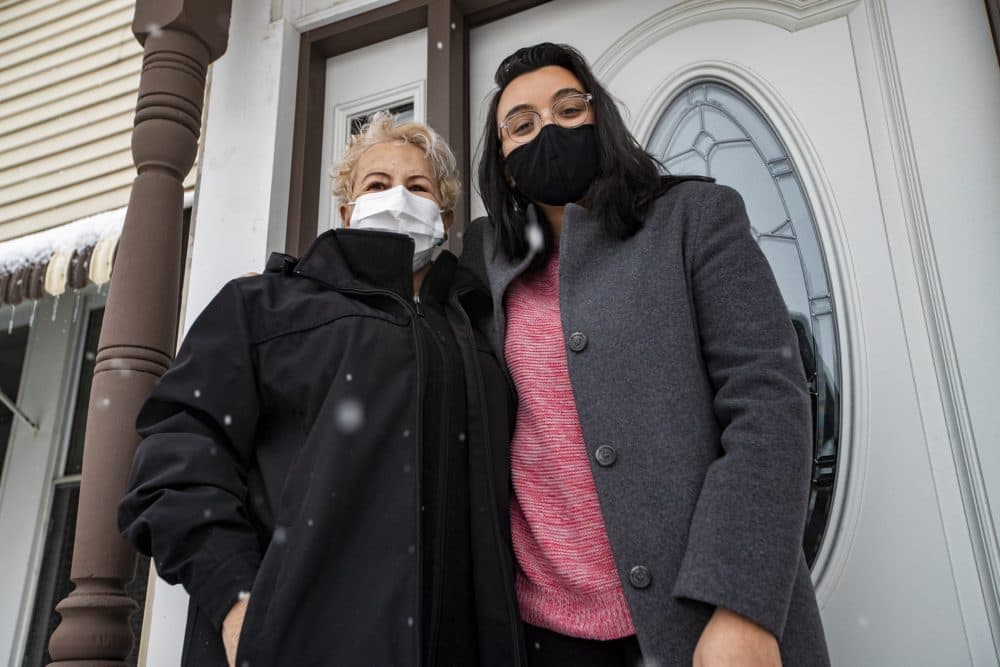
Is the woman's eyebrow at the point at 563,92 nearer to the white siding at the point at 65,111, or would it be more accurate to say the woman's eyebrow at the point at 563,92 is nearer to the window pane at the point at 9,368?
the white siding at the point at 65,111

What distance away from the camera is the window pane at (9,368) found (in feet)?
19.1

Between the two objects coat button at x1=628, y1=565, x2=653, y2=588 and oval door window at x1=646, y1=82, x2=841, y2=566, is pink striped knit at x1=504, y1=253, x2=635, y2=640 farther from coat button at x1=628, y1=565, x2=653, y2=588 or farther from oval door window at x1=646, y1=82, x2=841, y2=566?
oval door window at x1=646, y1=82, x2=841, y2=566

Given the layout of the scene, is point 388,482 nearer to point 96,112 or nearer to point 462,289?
point 462,289

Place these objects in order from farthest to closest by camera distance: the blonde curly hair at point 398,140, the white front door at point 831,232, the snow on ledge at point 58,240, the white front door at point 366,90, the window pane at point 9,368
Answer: the window pane at point 9,368 → the snow on ledge at point 58,240 → the white front door at point 366,90 → the blonde curly hair at point 398,140 → the white front door at point 831,232

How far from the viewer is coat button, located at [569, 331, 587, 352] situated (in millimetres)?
1538

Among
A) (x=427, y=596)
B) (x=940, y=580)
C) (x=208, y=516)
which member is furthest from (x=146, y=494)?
(x=940, y=580)

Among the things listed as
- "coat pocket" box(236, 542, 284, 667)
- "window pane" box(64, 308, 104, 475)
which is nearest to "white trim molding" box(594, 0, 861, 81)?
"coat pocket" box(236, 542, 284, 667)

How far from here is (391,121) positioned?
2111 mm

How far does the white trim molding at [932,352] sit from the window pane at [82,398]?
185 inches

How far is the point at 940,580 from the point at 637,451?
1030 millimetres

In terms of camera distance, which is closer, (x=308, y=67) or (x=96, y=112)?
(x=308, y=67)

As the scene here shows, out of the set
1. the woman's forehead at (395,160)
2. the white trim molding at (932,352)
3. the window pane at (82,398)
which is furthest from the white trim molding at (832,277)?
the window pane at (82,398)

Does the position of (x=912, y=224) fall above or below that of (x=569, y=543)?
above

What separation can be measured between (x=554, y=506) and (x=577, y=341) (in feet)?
1.03
